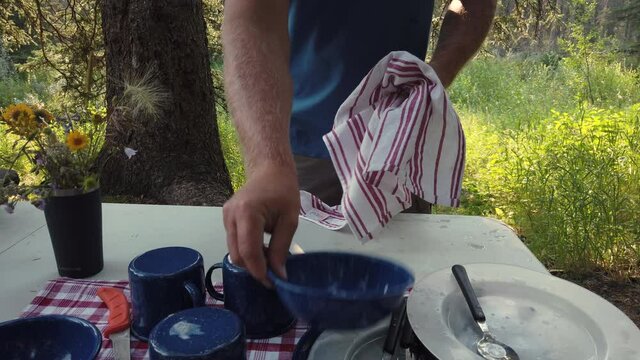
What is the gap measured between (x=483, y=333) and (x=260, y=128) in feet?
1.45

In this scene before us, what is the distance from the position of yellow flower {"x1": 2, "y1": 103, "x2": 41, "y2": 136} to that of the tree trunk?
4.55 ft

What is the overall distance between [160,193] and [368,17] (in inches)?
55.2

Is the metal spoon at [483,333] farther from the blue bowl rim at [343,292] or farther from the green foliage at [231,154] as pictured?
the green foliage at [231,154]

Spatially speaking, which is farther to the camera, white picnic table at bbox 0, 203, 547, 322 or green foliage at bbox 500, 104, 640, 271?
green foliage at bbox 500, 104, 640, 271

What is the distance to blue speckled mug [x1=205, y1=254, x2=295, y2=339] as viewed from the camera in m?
0.72

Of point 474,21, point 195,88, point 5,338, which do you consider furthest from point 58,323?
point 195,88

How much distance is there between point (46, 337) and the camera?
670 millimetres

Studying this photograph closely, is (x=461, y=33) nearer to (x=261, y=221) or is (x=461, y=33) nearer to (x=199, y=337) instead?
(x=261, y=221)

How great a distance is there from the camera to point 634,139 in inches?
114

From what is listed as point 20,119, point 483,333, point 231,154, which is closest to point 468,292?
point 483,333

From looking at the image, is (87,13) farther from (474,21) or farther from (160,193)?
(474,21)

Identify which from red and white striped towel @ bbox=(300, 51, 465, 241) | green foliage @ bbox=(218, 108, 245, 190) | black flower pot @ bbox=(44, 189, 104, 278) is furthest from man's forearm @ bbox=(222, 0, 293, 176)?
green foliage @ bbox=(218, 108, 245, 190)

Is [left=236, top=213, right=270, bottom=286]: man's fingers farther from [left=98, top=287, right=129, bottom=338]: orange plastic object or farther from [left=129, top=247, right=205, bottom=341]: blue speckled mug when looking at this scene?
[left=98, top=287, right=129, bottom=338]: orange plastic object

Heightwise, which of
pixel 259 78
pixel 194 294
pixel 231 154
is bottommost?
pixel 231 154
